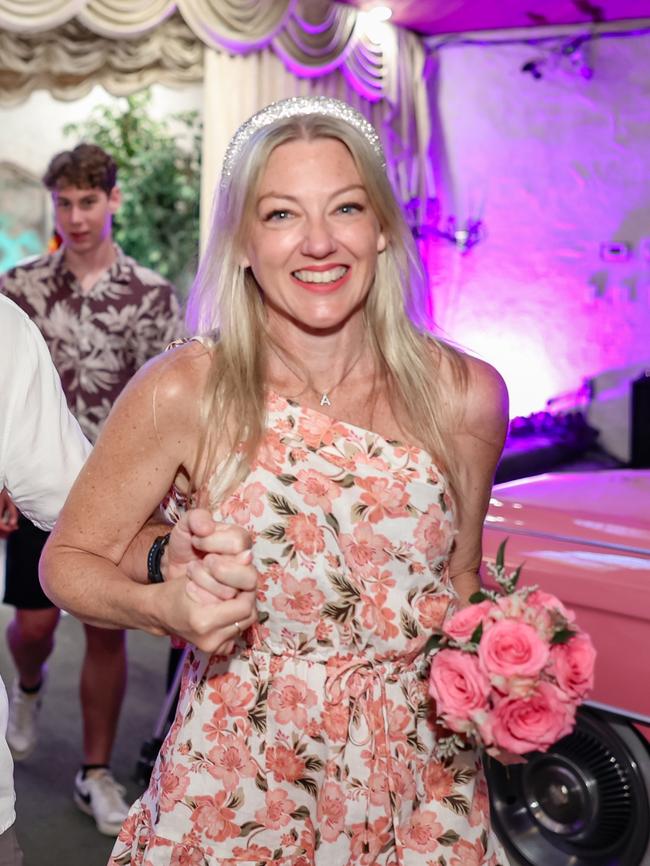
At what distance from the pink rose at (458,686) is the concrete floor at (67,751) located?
2.19m

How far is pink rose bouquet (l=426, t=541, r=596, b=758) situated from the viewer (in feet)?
5.07

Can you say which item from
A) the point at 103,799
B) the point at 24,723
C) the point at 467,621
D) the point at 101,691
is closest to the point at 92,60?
the point at 24,723

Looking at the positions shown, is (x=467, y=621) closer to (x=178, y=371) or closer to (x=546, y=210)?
(x=178, y=371)

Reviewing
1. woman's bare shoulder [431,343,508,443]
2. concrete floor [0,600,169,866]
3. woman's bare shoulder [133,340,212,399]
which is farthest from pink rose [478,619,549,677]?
concrete floor [0,600,169,866]

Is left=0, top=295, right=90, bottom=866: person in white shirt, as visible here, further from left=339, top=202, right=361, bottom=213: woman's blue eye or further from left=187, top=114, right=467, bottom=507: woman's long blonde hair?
left=339, top=202, right=361, bottom=213: woman's blue eye

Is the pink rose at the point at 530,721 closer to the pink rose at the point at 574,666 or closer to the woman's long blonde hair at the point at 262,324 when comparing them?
the pink rose at the point at 574,666

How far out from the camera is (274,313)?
77.5 inches

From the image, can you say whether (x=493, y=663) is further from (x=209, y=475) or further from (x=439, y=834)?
(x=209, y=475)

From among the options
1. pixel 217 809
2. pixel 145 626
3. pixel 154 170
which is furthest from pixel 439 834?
pixel 154 170

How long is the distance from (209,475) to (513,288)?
665 cm

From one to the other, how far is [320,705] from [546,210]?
22.2 ft

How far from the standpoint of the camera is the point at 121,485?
1.78 meters

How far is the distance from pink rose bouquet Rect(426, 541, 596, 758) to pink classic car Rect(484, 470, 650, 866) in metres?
1.16

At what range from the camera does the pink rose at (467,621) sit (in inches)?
63.7
